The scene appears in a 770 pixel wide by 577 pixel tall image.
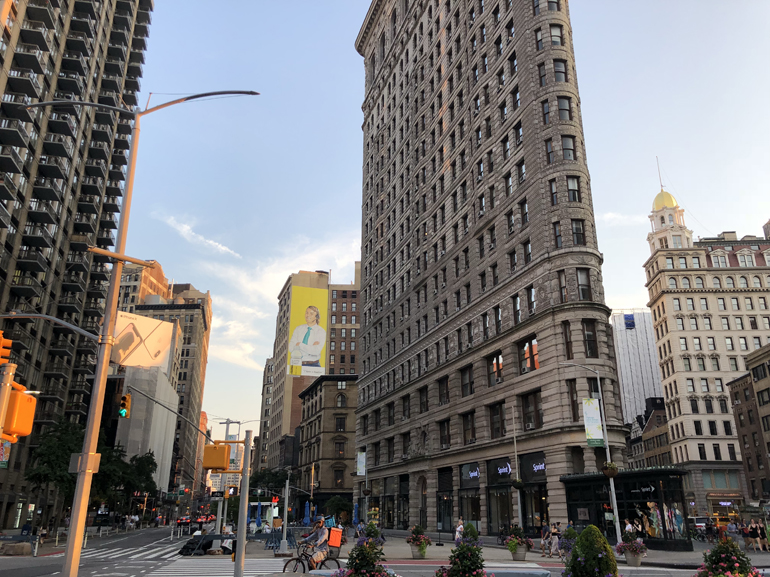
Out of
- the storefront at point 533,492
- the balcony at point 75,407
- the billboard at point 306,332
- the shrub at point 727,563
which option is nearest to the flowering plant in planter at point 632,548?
the storefront at point 533,492

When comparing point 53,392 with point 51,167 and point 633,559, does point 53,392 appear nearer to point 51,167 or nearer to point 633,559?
point 51,167

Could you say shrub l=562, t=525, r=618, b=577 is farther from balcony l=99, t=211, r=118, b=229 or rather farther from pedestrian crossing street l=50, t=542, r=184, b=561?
balcony l=99, t=211, r=118, b=229

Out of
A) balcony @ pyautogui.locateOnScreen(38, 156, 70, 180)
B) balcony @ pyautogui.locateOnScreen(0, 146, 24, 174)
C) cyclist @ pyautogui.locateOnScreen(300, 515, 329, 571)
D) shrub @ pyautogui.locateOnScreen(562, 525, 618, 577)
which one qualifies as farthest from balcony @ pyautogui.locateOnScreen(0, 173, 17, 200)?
shrub @ pyautogui.locateOnScreen(562, 525, 618, 577)

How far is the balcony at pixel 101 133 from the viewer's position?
275 ft

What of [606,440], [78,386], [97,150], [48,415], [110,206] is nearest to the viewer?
[606,440]

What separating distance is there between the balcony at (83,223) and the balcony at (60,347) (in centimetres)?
1452

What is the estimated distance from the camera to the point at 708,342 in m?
107

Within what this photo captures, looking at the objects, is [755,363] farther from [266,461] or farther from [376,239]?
[266,461]

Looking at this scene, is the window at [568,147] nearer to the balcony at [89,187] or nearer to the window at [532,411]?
the window at [532,411]

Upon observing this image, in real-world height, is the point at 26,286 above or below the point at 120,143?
below

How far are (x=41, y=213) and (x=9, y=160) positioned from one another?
32.8ft

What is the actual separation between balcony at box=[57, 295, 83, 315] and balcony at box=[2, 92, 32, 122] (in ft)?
73.0

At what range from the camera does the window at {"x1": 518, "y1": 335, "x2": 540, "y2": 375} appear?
144 ft

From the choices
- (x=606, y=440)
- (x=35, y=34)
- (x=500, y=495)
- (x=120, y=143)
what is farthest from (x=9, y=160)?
(x=606, y=440)
